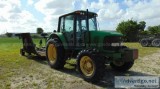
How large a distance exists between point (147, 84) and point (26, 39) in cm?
803

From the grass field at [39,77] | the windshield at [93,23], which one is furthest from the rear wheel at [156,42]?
the windshield at [93,23]

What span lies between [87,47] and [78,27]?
980 millimetres

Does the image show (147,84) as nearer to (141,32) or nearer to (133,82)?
(133,82)

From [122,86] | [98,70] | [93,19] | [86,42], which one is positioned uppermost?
[93,19]

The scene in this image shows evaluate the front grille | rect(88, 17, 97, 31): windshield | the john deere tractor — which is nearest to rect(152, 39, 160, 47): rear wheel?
the john deere tractor

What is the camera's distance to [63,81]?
316 inches

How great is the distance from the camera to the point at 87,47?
353 inches

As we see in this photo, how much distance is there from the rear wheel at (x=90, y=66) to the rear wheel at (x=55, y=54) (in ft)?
5.75

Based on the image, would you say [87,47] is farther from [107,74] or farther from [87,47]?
[107,74]

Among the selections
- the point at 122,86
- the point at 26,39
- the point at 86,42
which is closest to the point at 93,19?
the point at 86,42

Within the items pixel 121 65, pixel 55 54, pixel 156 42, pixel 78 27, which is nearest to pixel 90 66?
pixel 78 27

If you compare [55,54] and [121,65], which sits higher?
[55,54]

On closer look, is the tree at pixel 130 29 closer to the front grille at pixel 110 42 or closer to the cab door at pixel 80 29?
the cab door at pixel 80 29

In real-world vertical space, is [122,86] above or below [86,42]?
below
